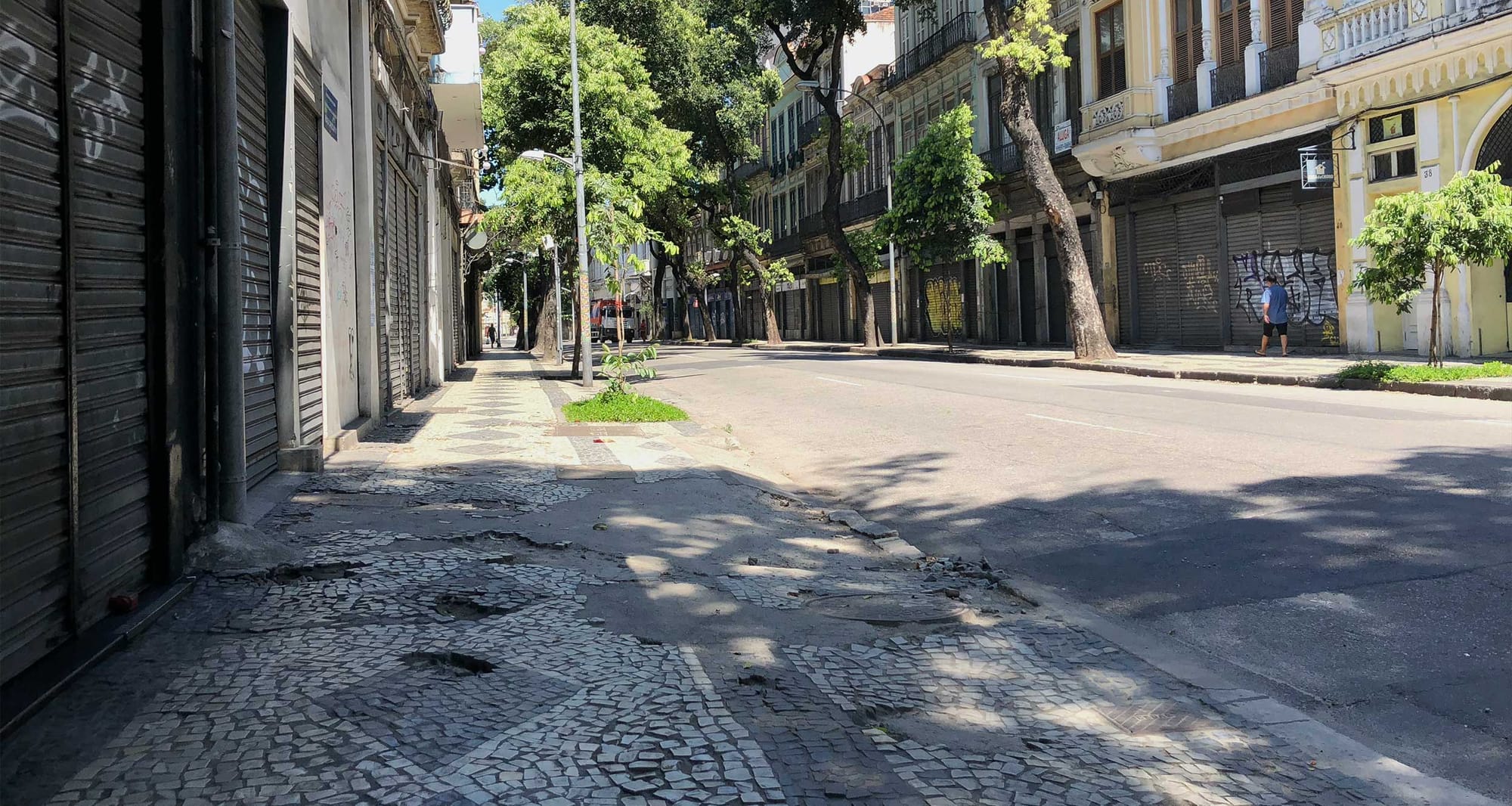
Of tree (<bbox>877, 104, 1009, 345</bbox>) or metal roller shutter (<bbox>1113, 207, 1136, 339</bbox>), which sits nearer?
metal roller shutter (<bbox>1113, 207, 1136, 339</bbox>)

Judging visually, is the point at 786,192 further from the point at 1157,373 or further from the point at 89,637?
the point at 89,637

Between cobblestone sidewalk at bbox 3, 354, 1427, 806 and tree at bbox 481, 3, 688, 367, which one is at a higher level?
tree at bbox 481, 3, 688, 367

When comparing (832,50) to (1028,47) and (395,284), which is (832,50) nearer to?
(1028,47)

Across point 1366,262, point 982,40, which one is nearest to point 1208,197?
point 1366,262

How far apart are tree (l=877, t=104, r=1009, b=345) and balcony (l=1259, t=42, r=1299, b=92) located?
8.23 metres

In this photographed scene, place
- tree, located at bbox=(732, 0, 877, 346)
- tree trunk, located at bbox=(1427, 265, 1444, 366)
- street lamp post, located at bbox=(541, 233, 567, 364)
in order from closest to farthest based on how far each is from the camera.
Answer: tree trunk, located at bbox=(1427, 265, 1444, 366), street lamp post, located at bbox=(541, 233, 567, 364), tree, located at bbox=(732, 0, 877, 346)

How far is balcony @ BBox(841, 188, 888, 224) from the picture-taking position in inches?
1762

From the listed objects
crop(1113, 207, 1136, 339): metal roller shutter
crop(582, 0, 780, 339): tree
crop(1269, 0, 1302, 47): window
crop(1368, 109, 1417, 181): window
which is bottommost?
crop(1113, 207, 1136, 339): metal roller shutter

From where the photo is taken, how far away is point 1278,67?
77.0 ft

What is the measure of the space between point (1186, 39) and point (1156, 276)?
5.50 m

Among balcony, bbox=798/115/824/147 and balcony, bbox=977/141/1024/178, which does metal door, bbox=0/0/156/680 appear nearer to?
balcony, bbox=977/141/1024/178

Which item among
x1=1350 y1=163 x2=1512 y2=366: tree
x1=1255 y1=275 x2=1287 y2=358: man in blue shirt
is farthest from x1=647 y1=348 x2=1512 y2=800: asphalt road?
x1=1255 y1=275 x2=1287 y2=358: man in blue shirt

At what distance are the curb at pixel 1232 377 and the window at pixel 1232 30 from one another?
7.41 meters

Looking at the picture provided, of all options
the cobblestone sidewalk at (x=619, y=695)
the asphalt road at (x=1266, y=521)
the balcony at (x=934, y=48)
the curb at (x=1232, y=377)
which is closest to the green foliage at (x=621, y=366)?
the asphalt road at (x=1266, y=521)
